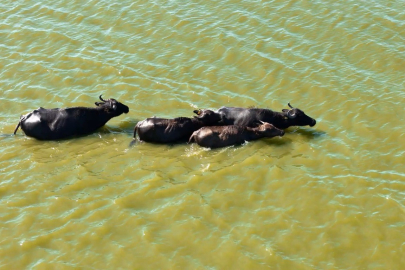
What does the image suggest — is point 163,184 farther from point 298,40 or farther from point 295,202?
point 298,40

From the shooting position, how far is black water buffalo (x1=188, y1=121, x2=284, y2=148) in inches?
454

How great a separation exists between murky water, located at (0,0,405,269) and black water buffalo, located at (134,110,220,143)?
0.25 meters

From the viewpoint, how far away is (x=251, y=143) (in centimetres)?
1171

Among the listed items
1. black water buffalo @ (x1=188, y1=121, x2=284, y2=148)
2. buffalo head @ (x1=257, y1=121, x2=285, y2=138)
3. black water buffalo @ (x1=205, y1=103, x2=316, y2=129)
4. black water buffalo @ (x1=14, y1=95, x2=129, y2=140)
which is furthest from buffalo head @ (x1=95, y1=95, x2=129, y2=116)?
buffalo head @ (x1=257, y1=121, x2=285, y2=138)

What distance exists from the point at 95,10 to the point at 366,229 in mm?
11551

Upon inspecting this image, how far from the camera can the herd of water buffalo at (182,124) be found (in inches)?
460

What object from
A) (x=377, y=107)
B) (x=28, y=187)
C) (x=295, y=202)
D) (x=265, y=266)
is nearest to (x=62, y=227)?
(x=28, y=187)

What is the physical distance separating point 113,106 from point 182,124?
6.03ft

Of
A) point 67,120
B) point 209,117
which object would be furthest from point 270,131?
point 67,120

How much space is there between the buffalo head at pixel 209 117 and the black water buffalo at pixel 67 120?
198cm

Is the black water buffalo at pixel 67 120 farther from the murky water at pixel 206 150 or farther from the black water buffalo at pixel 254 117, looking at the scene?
the black water buffalo at pixel 254 117

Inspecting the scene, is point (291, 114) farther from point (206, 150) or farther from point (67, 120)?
point (67, 120)

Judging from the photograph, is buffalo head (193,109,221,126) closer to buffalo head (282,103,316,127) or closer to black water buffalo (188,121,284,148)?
black water buffalo (188,121,284,148)

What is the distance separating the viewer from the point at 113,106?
12.5 metres
